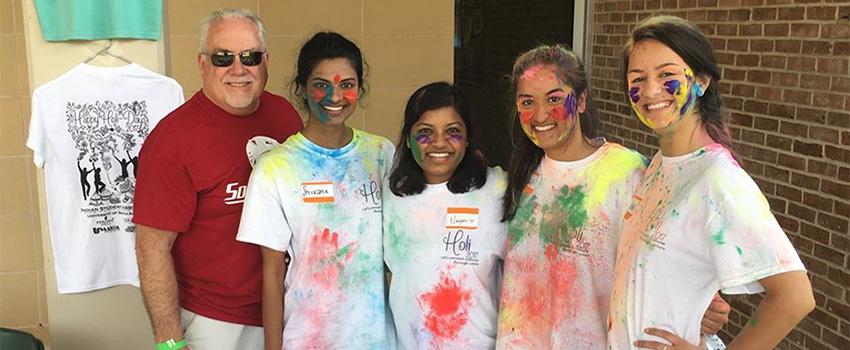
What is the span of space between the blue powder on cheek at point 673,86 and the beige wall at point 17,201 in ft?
11.5

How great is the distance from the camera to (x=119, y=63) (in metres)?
3.00

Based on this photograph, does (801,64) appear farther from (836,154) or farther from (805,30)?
(836,154)

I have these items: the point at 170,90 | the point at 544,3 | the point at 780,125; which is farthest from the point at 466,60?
the point at 170,90

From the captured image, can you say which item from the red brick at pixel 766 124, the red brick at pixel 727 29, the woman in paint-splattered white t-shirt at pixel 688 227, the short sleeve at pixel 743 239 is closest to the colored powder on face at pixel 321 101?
the woman in paint-splattered white t-shirt at pixel 688 227

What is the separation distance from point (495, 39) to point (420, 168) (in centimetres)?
331

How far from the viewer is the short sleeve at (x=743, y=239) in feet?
4.94

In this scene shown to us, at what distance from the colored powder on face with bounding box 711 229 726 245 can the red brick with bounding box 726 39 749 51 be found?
2.80 metres

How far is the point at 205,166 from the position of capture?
87.6 inches

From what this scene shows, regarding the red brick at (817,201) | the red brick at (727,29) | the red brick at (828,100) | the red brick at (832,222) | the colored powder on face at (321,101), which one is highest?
the red brick at (727,29)

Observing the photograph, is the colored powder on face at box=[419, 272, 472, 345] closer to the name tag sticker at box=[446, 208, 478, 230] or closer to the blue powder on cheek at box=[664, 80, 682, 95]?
the name tag sticker at box=[446, 208, 478, 230]

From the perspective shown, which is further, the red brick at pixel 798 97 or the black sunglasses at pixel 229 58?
the red brick at pixel 798 97

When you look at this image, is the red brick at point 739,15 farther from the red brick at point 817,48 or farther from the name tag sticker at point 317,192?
the name tag sticker at point 317,192

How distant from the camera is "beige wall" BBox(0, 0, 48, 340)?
12.5 ft

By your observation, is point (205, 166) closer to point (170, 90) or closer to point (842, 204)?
point (170, 90)
